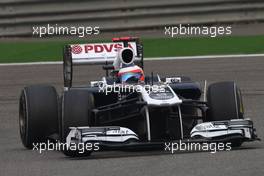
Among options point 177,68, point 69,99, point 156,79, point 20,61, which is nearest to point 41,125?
point 69,99

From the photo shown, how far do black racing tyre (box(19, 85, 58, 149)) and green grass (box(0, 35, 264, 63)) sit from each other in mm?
9346

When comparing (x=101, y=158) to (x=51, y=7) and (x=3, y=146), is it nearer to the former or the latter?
(x=3, y=146)

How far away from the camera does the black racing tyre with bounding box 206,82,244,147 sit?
31.6ft

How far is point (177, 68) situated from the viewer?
17.6 metres

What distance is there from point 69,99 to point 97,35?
1287 cm
